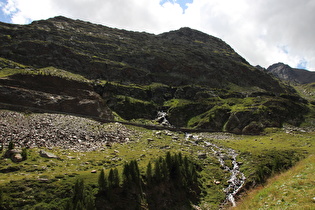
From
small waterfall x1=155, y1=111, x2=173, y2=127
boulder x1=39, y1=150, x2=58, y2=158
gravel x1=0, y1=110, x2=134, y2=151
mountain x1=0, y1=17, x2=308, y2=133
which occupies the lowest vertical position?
boulder x1=39, y1=150, x2=58, y2=158

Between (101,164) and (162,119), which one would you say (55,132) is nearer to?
(101,164)

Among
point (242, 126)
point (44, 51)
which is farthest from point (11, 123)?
point (44, 51)

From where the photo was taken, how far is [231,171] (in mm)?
43938

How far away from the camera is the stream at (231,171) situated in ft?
116

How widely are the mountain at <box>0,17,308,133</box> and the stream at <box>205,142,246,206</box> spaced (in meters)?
38.8

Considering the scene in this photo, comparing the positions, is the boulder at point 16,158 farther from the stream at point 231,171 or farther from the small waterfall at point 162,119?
the small waterfall at point 162,119

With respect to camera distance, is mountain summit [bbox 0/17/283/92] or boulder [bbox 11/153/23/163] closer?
boulder [bbox 11/153/23/163]

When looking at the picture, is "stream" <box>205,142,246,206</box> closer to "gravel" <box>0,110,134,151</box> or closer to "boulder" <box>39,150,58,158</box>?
"gravel" <box>0,110,134,151</box>

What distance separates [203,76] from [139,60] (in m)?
61.5

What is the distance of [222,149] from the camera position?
6050 centimetres

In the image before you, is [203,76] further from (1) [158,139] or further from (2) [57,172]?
(2) [57,172]

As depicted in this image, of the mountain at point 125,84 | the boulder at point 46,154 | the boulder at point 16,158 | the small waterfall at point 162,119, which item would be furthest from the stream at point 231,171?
the small waterfall at point 162,119

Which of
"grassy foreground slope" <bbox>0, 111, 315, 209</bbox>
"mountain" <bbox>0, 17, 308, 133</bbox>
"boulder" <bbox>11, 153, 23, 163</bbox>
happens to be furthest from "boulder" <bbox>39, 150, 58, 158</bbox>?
"mountain" <bbox>0, 17, 308, 133</bbox>

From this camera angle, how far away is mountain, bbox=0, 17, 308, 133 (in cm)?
8225
